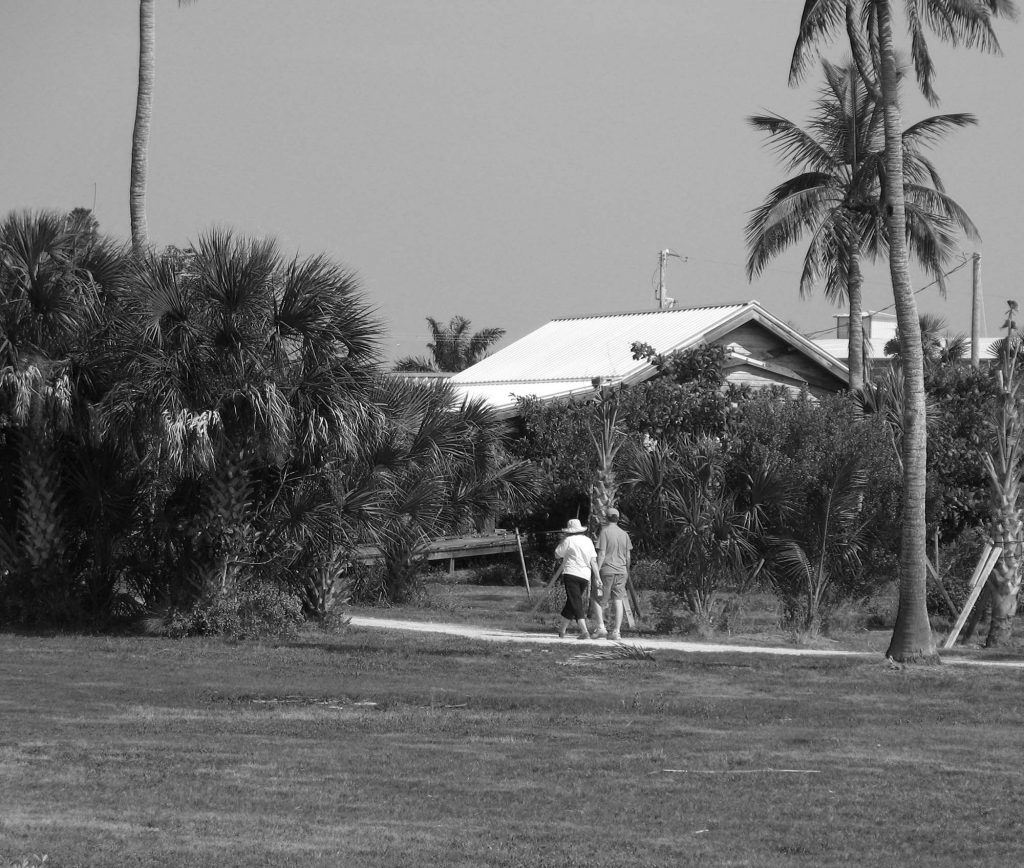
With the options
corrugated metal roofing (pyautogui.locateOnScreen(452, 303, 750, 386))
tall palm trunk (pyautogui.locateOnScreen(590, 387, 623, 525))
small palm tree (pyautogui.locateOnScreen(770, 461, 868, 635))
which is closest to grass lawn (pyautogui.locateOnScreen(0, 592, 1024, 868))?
small palm tree (pyautogui.locateOnScreen(770, 461, 868, 635))

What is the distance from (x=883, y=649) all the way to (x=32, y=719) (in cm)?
1238

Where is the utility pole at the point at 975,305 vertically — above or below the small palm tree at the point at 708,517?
above

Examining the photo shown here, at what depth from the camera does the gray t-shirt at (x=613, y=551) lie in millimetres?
19266

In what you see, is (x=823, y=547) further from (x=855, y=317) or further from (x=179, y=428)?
(x=855, y=317)

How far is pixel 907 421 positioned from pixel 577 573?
4.54 metres

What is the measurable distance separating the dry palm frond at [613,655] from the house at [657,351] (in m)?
13.3

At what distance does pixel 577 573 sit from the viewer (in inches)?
744

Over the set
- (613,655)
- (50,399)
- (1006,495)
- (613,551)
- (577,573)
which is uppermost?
(50,399)

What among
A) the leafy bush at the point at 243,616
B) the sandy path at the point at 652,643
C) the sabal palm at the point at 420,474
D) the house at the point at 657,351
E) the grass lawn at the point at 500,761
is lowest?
the grass lawn at the point at 500,761

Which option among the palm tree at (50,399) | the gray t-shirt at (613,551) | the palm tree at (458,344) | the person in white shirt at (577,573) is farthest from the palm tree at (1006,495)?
the palm tree at (458,344)

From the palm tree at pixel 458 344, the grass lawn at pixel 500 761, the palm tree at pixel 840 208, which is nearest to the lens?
the grass lawn at pixel 500 761

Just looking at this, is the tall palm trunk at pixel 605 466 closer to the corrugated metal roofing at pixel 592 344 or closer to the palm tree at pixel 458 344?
the corrugated metal roofing at pixel 592 344

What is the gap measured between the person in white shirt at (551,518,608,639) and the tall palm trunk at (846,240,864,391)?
492 inches

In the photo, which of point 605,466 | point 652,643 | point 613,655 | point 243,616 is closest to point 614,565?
point 652,643
